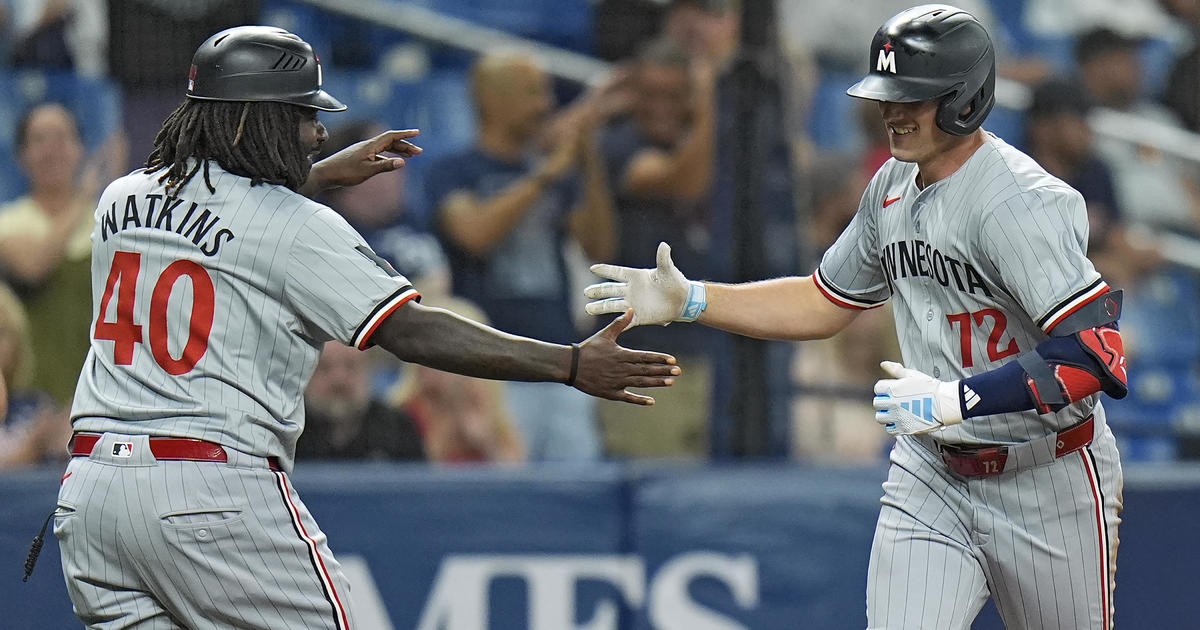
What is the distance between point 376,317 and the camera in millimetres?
3221

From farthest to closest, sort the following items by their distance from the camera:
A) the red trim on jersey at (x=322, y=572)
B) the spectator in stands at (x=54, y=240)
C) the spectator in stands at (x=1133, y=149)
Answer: the spectator in stands at (x=1133, y=149), the spectator in stands at (x=54, y=240), the red trim on jersey at (x=322, y=572)

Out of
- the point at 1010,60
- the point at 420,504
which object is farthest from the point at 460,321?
the point at 1010,60

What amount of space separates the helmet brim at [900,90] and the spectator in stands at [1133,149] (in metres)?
3.82

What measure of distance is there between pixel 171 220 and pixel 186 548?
0.72 meters

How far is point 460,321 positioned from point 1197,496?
3.46m

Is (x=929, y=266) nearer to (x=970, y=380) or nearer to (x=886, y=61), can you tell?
(x=970, y=380)

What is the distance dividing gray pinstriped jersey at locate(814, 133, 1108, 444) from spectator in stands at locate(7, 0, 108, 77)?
393 centimetres

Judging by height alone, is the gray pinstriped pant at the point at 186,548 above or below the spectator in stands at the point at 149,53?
below

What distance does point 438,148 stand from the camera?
21.1ft

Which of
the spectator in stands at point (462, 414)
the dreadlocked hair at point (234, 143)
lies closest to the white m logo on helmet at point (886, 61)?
the dreadlocked hair at point (234, 143)

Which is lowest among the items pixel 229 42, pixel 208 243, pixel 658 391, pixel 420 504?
pixel 420 504

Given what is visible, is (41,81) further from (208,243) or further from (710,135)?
(208,243)

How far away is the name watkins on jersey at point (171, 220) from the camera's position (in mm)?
3205

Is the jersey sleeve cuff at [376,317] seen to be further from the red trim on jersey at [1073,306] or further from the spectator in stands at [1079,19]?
the spectator in stands at [1079,19]
